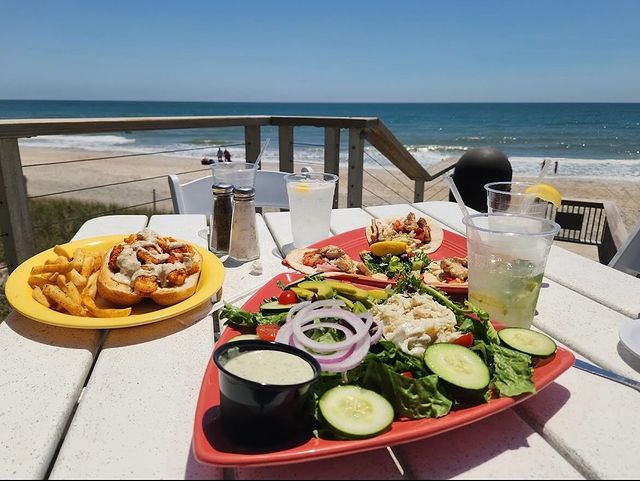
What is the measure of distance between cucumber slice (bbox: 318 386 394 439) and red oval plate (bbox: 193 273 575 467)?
15 millimetres

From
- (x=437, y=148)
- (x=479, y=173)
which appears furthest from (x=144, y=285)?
(x=437, y=148)

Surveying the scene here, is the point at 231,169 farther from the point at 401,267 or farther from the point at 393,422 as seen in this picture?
the point at 393,422

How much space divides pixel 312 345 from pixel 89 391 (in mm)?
481

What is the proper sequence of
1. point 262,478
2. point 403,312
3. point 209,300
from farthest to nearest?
point 209,300 → point 403,312 → point 262,478

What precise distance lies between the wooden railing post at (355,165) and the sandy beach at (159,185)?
621 cm

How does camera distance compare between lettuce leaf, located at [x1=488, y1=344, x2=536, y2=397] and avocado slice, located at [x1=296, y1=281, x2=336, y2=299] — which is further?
avocado slice, located at [x1=296, y1=281, x2=336, y2=299]

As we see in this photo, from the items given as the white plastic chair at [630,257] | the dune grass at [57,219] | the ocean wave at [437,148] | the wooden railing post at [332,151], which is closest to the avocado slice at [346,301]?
the white plastic chair at [630,257]

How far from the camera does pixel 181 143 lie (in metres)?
29.6

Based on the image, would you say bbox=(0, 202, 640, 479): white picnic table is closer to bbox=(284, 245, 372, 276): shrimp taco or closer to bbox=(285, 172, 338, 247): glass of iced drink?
bbox=(284, 245, 372, 276): shrimp taco

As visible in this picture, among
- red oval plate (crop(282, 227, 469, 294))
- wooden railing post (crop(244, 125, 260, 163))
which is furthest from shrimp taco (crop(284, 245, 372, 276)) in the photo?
wooden railing post (crop(244, 125, 260, 163))

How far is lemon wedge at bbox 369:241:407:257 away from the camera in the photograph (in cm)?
166

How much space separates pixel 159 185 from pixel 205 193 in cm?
1459

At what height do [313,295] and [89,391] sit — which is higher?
[313,295]

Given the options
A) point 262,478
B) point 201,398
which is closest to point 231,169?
point 201,398
